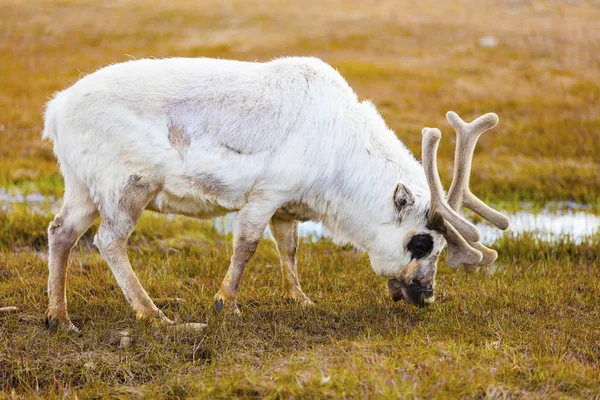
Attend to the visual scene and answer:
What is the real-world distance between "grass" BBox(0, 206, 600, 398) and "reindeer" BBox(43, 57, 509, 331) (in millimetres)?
348

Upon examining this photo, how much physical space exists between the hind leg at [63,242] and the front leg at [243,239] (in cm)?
118

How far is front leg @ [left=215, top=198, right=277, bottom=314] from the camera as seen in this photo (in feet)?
19.7

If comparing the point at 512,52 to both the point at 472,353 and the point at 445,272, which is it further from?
the point at 472,353

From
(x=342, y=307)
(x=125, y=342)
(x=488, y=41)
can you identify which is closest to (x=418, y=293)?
(x=342, y=307)

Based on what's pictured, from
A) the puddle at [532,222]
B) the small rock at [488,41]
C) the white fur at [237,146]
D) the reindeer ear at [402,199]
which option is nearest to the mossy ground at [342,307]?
the puddle at [532,222]

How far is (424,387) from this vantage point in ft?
15.3

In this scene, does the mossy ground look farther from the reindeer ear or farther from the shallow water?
the reindeer ear

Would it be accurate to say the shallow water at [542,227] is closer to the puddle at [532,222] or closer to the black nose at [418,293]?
the puddle at [532,222]

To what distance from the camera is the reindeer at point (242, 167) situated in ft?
19.3

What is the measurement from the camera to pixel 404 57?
80.0 feet

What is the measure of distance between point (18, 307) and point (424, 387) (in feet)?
11.7

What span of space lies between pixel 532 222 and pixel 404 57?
49.1 ft

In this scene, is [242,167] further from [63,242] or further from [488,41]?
[488,41]

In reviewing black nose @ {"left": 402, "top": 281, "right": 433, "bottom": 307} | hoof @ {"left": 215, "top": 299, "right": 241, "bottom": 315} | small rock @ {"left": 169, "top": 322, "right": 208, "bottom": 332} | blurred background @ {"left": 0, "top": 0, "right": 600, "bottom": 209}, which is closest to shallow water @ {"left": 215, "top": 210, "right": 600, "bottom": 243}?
blurred background @ {"left": 0, "top": 0, "right": 600, "bottom": 209}
